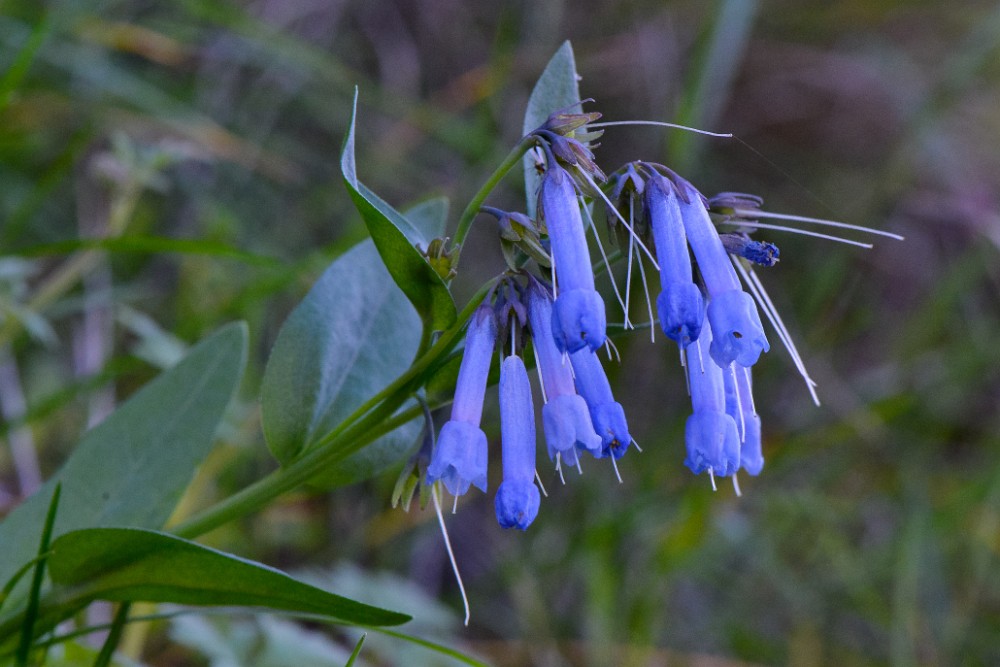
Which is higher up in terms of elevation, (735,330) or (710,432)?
(735,330)

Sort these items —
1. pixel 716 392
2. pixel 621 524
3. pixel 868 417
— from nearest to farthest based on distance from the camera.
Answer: pixel 716 392 < pixel 621 524 < pixel 868 417

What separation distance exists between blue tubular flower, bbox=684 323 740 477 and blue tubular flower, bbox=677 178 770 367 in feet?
0.25

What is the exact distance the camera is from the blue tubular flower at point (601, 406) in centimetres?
126

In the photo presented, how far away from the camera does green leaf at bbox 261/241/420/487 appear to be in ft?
5.09

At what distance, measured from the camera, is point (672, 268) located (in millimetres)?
1265

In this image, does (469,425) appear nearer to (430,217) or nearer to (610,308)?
(430,217)

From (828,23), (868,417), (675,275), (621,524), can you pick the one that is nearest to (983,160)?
(828,23)

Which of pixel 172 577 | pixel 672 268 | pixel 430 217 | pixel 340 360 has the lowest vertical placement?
pixel 172 577

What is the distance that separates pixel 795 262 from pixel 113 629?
3848mm

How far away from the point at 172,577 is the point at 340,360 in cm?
50

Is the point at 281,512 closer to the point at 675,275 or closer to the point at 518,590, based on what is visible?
the point at 518,590

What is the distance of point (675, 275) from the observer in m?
1.25

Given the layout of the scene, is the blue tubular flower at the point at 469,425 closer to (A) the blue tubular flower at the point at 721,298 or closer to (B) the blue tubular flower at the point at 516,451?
(B) the blue tubular flower at the point at 516,451

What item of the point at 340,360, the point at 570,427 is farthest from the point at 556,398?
the point at 340,360
